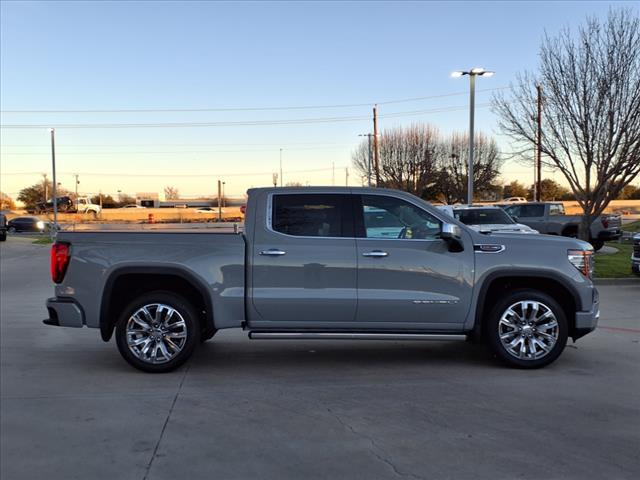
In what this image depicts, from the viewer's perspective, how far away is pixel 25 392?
16.9ft

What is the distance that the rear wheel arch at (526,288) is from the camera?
5738 millimetres

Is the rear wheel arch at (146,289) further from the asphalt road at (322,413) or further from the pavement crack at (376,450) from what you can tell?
the pavement crack at (376,450)

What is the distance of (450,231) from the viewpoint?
217 inches

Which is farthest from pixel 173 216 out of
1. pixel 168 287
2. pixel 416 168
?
pixel 168 287

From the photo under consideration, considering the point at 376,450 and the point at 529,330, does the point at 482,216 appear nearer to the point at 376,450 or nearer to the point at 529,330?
the point at 529,330

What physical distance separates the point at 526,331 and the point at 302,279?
7.79 feet

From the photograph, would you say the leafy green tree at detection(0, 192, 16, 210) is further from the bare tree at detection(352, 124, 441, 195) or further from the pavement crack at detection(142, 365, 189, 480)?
the pavement crack at detection(142, 365, 189, 480)

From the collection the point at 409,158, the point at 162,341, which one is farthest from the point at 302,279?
the point at 409,158

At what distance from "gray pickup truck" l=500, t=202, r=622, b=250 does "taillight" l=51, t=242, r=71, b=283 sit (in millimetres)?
17198

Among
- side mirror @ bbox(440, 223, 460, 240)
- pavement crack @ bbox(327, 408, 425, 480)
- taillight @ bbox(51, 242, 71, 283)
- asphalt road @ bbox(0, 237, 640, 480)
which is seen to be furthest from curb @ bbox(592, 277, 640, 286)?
taillight @ bbox(51, 242, 71, 283)

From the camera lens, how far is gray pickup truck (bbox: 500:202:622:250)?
734 inches

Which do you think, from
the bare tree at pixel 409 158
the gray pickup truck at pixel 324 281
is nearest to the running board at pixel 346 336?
the gray pickup truck at pixel 324 281

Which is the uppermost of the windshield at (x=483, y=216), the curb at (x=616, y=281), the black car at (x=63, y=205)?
the black car at (x=63, y=205)

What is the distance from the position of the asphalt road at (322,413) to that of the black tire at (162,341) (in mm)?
131
